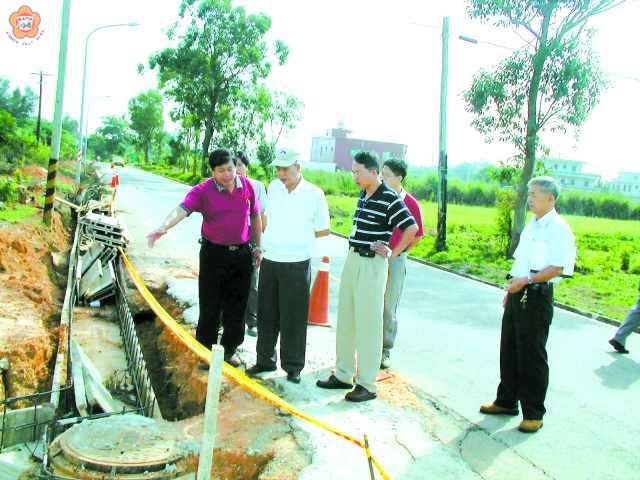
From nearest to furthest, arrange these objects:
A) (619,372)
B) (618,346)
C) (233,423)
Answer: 1. (233,423)
2. (619,372)
3. (618,346)

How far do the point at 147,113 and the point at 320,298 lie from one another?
9055 cm

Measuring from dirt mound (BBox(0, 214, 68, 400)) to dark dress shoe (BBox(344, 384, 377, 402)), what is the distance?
3.51 m

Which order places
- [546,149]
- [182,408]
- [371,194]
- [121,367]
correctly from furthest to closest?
[546,149] < [121,367] < [182,408] < [371,194]

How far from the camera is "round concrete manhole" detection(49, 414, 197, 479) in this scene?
3773mm

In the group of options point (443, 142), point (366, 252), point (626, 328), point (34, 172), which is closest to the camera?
point (366, 252)

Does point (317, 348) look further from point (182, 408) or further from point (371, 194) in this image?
point (371, 194)

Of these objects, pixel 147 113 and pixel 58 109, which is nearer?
pixel 58 109

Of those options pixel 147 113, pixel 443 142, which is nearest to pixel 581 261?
pixel 443 142

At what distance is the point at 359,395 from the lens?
5.25 metres

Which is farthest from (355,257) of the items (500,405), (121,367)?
(121,367)

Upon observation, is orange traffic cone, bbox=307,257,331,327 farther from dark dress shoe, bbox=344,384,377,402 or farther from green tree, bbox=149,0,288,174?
green tree, bbox=149,0,288,174

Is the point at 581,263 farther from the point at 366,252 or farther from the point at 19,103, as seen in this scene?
the point at 19,103

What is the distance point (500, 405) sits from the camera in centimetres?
543

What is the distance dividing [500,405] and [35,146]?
28.3 metres
